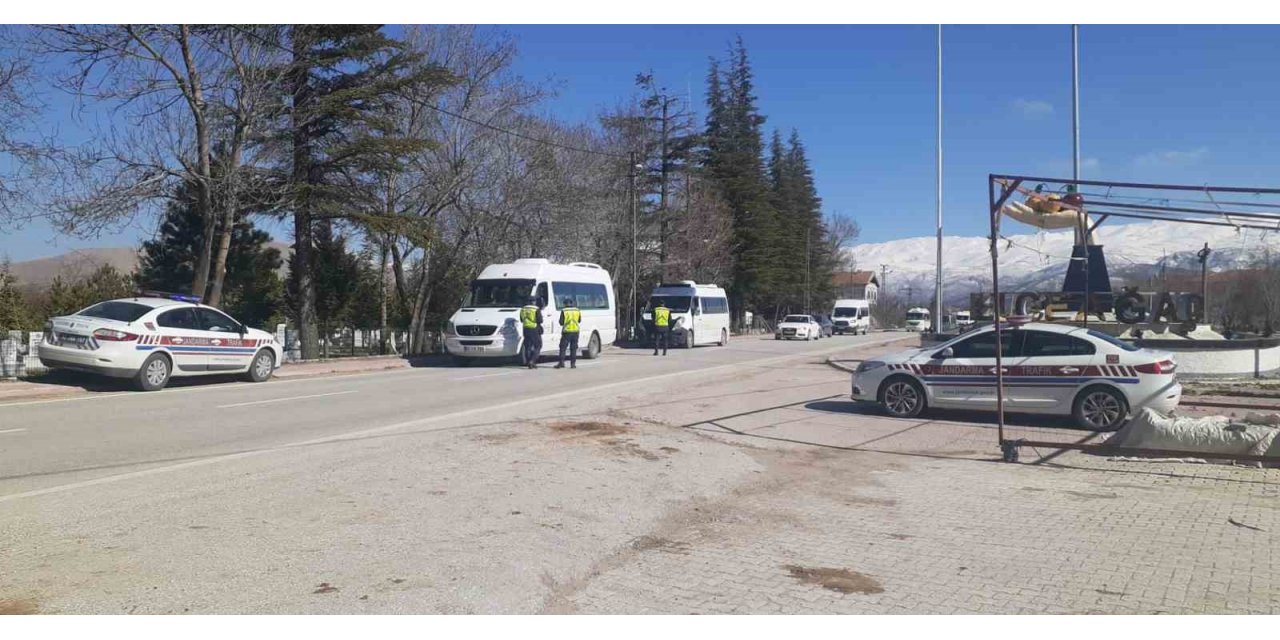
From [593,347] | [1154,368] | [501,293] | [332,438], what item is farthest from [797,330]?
[332,438]

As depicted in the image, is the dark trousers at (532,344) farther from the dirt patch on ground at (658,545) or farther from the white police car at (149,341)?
the dirt patch on ground at (658,545)

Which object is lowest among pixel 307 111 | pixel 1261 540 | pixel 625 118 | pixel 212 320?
pixel 1261 540

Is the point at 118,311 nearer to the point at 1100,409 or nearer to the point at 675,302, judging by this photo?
the point at 1100,409

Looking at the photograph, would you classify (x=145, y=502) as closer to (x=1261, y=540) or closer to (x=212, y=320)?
(x=1261, y=540)

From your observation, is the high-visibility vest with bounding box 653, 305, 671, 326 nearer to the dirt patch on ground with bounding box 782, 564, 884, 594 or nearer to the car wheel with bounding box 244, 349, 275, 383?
the car wheel with bounding box 244, 349, 275, 383

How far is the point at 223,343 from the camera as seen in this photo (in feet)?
58.3

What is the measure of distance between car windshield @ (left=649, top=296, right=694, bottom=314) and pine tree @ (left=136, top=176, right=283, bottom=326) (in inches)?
570

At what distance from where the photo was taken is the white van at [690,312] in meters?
35.1

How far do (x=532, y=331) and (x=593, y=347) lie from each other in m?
4.57

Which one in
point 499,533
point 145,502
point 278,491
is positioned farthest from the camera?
point 278,491

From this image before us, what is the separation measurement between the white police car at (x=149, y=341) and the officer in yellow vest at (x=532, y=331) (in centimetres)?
643

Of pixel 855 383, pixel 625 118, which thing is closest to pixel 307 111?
pixel 855 383

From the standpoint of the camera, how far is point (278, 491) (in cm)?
772
